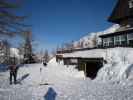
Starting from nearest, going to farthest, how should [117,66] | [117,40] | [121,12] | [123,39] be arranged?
1. [117,66]
2. [123,39]
3. [117,40]
4. [121,12]

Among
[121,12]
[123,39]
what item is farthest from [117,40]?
[121,12]

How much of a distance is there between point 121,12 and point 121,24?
205cm

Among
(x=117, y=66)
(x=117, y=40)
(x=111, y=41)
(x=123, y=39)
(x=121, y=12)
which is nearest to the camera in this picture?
(x=117, y=66)

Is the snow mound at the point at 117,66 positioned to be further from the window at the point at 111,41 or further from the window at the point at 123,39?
the window at the point at 111,41

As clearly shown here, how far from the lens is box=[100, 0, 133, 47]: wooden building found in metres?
23.9

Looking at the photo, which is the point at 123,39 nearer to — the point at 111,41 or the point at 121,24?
the point at 111,41

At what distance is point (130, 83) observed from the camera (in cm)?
1364

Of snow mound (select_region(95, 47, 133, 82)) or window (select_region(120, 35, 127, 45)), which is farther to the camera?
window (select_region(120, 35, 127, 45))

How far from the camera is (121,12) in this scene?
29.2 metres

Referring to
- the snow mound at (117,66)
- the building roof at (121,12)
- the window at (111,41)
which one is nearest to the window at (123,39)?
the window at (111,41)

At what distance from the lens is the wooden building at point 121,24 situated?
940 inches

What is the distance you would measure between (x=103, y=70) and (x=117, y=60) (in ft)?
6.91

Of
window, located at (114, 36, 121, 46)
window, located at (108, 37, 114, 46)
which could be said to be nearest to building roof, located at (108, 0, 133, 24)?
window, located at (114, 36, 121, 46)

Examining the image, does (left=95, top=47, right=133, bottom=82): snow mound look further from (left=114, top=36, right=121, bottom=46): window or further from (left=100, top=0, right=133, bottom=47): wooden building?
(left=114, top=36, right=121, bottom=46): window
